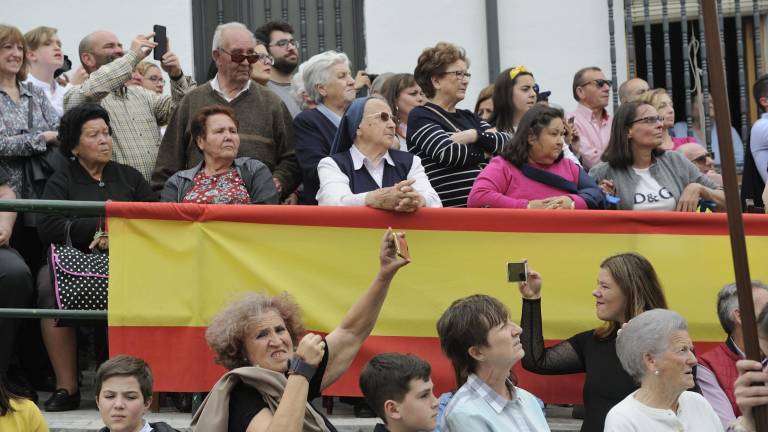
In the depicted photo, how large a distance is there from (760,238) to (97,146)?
3.79 meters

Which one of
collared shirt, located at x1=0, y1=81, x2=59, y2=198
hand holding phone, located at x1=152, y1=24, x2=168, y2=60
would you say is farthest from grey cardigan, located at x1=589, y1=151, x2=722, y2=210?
collared shirt, located at x1=0, y1=81, x2=59, y2=198

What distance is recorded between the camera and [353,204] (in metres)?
8.21

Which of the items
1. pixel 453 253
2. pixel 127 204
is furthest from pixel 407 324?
pixel 127 204

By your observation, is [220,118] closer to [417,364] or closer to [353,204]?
[353,204]

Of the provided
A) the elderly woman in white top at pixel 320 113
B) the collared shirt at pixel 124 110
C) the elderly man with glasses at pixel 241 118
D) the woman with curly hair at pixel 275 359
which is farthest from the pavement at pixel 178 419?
the collared shirt at pixel 124 110

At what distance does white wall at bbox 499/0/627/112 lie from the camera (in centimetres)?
1343

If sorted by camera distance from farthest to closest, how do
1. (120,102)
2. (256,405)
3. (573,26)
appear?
(573,26), (120,102), (256,405)

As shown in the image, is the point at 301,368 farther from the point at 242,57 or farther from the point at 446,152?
the point at 242,57

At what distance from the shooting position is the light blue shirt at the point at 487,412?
6480 millimetres

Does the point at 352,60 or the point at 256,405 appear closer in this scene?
the point at 256,405

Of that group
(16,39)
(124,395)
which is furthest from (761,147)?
(124,395)

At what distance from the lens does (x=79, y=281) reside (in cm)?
826

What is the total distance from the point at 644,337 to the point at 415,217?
74.0 inches

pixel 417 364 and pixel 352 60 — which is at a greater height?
pixel 352 60
